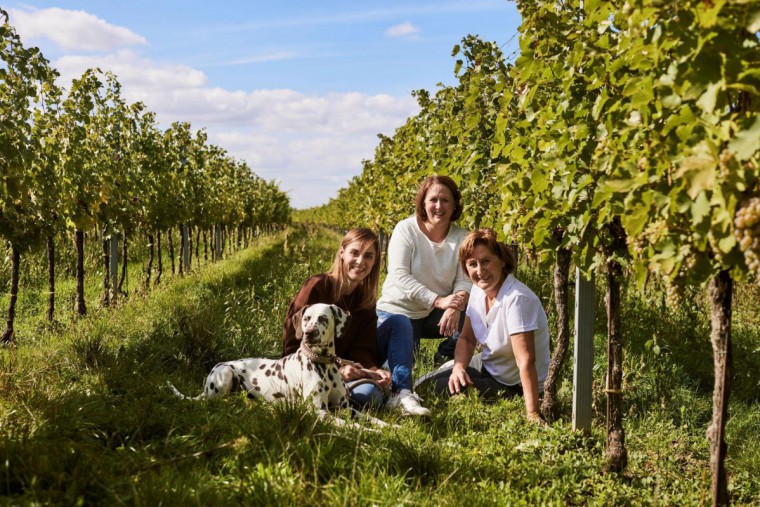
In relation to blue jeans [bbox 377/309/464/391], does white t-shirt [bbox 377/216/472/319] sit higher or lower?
higher

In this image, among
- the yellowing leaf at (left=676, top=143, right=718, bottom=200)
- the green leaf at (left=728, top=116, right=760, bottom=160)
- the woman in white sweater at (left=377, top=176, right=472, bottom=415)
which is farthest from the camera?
the woman in white sweater at (left=377, top=176, right=472, bottom=415)

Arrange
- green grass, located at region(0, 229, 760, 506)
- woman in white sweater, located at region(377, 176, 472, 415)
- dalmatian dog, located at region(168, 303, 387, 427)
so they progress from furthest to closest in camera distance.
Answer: woman in white sweater, located at region(377, 176, 472, 415)
dalmatian dog, located at region(168, 303, 387, 427)
green grass, located at region(0, 229, 760, 506)

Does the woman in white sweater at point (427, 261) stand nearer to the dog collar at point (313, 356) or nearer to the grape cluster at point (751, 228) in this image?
the dog collar at point (313, 356)

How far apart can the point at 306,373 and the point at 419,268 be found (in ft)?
5.73

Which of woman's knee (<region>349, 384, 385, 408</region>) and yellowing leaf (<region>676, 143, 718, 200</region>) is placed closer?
yellowing leaf (<region>676, 143, 718, 200</region>)

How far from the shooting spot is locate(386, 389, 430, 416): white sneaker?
4.33 meters

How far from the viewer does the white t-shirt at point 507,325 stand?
452cm

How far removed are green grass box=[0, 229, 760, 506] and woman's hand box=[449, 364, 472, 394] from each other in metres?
0.13

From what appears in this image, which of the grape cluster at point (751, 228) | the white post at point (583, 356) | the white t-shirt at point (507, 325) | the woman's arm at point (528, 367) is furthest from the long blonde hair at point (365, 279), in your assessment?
the grape cluster at point (751, 228)

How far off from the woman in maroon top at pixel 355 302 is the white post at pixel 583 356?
128 centimetres

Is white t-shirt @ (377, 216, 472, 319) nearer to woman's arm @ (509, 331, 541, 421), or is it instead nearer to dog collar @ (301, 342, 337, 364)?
woman's arm @ (509, 331, 541, 421)

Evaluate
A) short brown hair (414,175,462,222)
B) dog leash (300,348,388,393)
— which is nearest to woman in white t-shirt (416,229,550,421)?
dog leash (300,348,388,393)

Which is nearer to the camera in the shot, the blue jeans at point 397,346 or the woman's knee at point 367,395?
the woman's knee at point 367,395

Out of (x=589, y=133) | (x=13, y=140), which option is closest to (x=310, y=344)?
(x=589, y=133)
